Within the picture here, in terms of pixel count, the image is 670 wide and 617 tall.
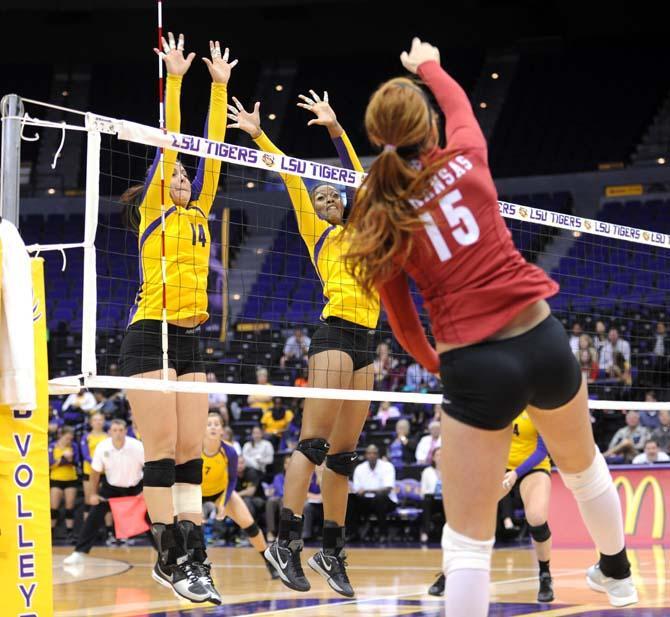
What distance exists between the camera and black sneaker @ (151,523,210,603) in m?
5.58

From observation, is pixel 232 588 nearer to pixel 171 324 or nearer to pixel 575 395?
pixel 171 324

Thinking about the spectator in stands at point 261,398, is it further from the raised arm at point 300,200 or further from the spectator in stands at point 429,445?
the raised arm at point 300,200

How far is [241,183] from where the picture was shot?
81.0ft

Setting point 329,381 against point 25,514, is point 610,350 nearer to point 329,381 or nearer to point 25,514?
point 329,381

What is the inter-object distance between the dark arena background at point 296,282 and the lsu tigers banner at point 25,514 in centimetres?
1

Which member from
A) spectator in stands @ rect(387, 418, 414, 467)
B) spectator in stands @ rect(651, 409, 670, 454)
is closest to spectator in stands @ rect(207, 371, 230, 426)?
spectator in stands @ rect(387, 418, 414, 467)

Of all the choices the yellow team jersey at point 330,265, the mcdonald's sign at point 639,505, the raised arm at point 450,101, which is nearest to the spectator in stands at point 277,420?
the mcdonald's sign at point 639,505

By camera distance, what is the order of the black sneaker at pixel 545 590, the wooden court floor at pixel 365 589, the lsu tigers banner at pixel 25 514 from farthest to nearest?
the black sneaker at pixel 545 590
the wooden court floor at pixel 365 589
the lsu tigers banner at pixel 25 514

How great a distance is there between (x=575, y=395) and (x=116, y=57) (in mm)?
25941

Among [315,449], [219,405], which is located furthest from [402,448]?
[315,449]

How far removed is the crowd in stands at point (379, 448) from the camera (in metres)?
14.4

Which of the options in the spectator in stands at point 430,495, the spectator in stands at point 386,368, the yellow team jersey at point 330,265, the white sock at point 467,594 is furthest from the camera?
the spectator in stands at point 386,368

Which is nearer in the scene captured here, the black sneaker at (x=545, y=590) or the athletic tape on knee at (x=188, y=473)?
the athletic tape on knee at (x=188, y=473)

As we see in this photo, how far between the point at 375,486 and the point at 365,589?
5.44m
